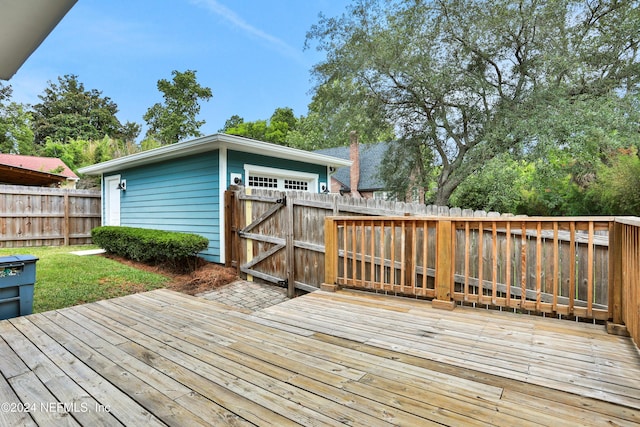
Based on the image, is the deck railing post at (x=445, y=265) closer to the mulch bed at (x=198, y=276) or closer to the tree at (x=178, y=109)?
the mulch bed at (x=198, y=276)

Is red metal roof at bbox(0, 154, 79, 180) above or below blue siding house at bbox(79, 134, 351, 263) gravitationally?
above

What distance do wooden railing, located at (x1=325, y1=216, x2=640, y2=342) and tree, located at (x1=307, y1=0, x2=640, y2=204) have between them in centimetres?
651

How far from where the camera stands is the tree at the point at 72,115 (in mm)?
29312

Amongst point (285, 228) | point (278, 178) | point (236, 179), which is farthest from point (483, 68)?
point (285, 228)

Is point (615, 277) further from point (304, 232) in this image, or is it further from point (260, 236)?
point (260, 236)

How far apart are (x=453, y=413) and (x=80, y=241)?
38.5ft

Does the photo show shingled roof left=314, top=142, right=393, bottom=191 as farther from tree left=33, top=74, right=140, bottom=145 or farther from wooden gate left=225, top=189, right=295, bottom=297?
tree left=33, top=74, right=140, bottom=145

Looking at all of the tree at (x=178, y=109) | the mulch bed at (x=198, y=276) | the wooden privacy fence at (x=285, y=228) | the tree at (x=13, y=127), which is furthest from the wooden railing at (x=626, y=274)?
the tree at (x=13, y=127)

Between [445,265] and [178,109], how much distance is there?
2637 cm

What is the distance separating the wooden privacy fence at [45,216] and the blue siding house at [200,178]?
0.91m

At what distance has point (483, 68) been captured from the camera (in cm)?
947

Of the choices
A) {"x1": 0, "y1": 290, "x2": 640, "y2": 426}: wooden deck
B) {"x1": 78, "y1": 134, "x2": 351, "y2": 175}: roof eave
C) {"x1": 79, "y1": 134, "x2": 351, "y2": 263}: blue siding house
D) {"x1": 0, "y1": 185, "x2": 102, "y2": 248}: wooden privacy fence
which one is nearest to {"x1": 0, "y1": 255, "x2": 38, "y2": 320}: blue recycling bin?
{"x1": 0, "y1": 290, "x2": 640, "y2": 426}: wooden deck

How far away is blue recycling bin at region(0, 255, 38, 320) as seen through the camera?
118 inches

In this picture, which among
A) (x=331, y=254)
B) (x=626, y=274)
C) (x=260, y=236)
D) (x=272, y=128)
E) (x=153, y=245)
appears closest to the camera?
(x=626, y=274)
